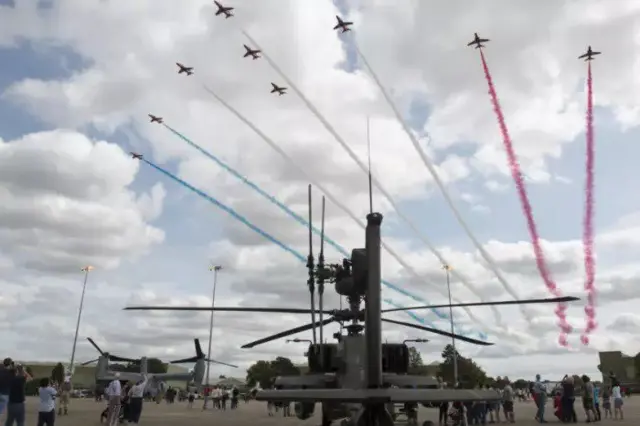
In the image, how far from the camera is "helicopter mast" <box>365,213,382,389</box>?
22.3ft

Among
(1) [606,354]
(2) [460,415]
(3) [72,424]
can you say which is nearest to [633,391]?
(1) [606,354]

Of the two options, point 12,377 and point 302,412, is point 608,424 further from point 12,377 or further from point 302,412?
point 12,377

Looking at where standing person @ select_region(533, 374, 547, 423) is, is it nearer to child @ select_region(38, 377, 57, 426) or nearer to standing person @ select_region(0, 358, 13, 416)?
child @ select_region(38, 377, 57, 426)

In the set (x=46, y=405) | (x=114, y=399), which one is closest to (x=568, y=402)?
(x=114, y=399)

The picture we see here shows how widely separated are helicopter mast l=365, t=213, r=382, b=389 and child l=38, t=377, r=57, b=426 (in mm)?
10244

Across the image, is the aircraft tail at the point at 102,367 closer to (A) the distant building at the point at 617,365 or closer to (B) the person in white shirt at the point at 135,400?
(B) the person in white shirt at the point at 135,400

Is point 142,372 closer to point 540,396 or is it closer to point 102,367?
point 102,367

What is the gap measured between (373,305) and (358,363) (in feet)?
17.5

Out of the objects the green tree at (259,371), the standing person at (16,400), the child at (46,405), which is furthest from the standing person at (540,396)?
the green tree at (259,371)

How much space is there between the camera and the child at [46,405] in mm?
13617

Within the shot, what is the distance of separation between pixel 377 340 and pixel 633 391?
106m

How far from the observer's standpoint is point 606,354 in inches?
4094

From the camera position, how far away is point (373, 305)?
6.86 m

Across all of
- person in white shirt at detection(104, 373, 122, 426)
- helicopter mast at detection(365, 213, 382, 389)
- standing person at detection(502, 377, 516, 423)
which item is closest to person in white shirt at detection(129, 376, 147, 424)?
person in white shirt at detection(104, 373, 122, 426)
